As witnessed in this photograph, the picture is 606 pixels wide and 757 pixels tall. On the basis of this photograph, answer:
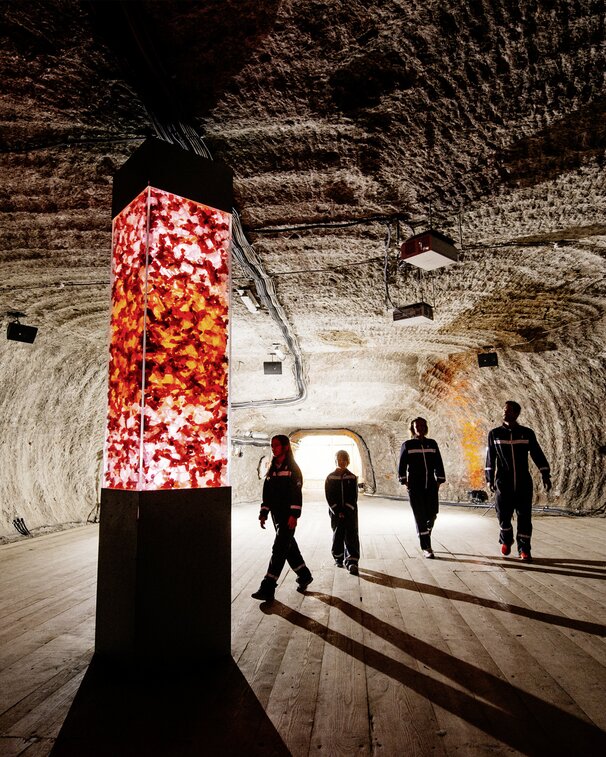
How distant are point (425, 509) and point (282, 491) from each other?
236cm

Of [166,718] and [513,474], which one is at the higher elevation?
[513,474]

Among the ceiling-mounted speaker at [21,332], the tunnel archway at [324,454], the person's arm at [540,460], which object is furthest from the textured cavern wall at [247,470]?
the person's arm at [540,460]

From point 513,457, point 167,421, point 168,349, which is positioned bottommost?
point 513,457

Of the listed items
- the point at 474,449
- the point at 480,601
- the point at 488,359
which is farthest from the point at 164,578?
the point at 474,449

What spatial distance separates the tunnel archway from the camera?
62.2 feet

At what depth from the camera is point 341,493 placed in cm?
523

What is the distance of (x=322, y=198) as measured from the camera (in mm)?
4465

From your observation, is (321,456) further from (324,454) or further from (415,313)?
Result: (415,313)

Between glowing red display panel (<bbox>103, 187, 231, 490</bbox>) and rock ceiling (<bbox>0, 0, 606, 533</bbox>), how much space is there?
775 mm

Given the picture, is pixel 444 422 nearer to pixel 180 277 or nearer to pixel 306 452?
pixel 180 277

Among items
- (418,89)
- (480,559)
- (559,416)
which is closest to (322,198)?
(418,89)

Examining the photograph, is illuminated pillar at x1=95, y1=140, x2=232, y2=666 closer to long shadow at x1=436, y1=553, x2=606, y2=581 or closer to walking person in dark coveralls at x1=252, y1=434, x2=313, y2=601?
walking person in dark coveralls at x1=252, y1=434, x2=313, y2=601

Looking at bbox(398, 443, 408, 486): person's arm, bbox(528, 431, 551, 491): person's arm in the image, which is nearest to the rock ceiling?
bbox(528, 431, 551, 491): person's arm

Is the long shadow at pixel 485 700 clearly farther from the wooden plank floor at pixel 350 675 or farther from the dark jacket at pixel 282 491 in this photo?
the dark jacket at pixel 282 491
